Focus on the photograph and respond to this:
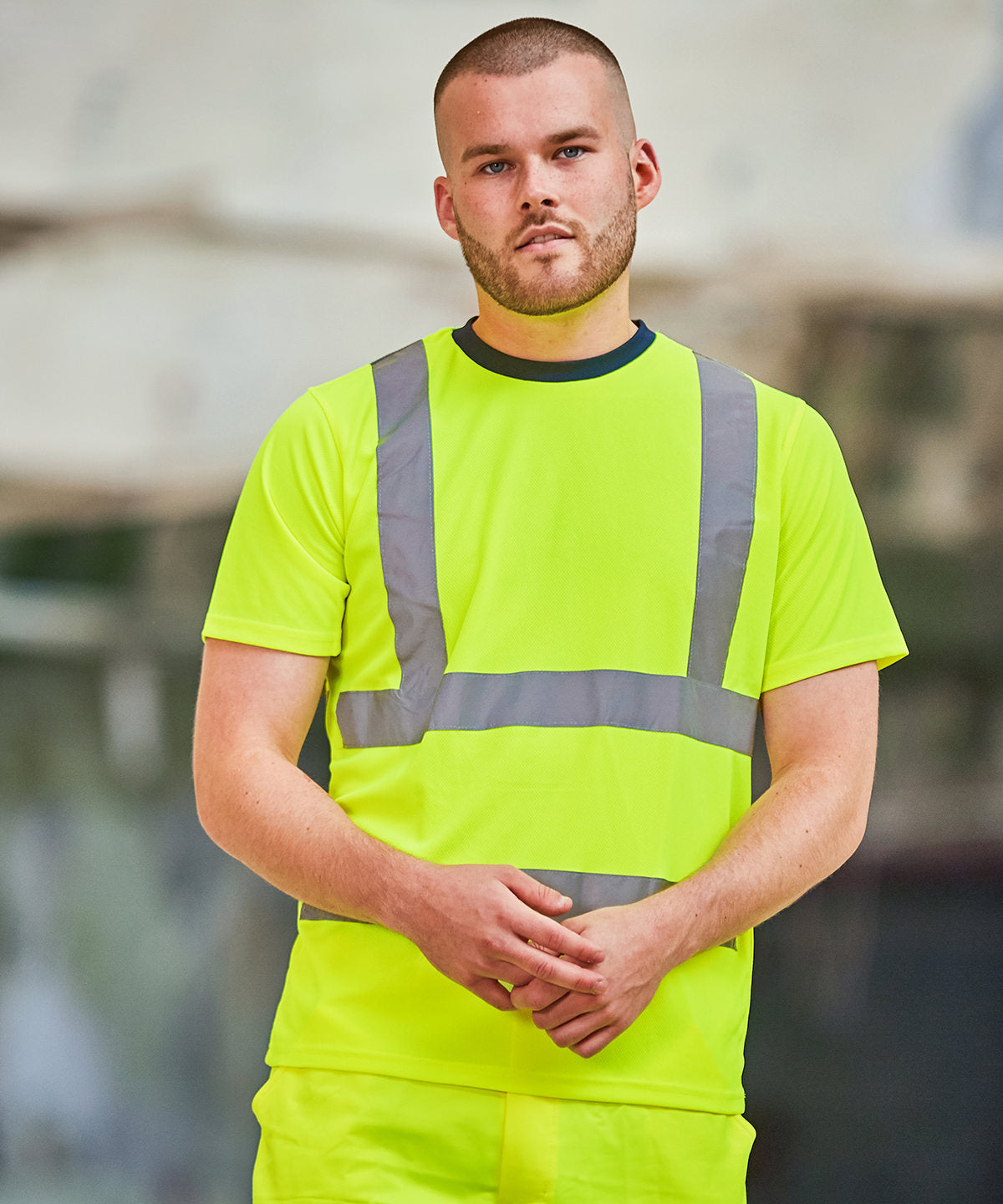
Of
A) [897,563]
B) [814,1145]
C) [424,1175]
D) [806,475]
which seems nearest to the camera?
[424,1175]

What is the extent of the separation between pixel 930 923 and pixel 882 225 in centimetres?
120

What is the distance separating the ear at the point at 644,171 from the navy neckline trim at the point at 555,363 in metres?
0.13

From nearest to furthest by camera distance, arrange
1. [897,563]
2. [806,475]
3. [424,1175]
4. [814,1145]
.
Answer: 1. [424,1175]
2. [806,475]
3. [814,1145]
4. [897,563]

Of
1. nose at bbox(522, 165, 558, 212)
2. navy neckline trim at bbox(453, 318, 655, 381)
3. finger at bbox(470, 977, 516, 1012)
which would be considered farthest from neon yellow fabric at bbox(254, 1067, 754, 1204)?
nose at bbox(522, 165, 558, 212)

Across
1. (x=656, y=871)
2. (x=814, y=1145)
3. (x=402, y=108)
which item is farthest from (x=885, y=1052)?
(x=402, y=108)

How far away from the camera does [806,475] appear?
45.9 inches

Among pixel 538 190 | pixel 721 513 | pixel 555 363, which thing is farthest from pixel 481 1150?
pixel 538 190

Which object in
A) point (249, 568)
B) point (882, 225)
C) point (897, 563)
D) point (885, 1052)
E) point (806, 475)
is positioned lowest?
point (885, 1052)

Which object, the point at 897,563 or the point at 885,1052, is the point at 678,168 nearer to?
the point at 897,563

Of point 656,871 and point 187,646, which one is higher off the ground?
point 187,646

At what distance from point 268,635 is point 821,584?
0.47 metres

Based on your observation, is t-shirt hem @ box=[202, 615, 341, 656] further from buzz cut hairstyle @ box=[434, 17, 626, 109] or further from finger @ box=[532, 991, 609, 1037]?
buzz cut hairstyle @ box=[434, 17, 626, 109]

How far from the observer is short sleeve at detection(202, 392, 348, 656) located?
1.11 meters

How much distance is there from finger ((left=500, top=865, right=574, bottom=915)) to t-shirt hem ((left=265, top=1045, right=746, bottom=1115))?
15 cm
